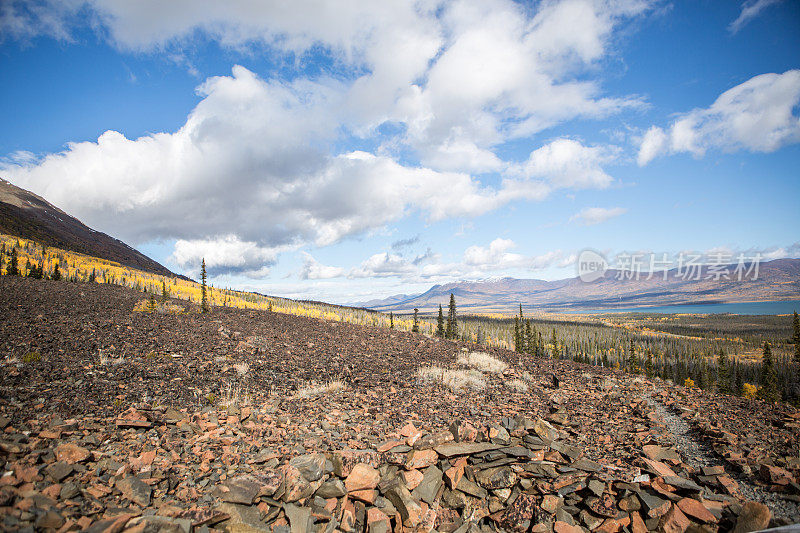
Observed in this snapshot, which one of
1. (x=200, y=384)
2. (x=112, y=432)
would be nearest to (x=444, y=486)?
(x=112, y=432)

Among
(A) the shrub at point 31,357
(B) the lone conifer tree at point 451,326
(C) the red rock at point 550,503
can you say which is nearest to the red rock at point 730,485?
(C) the red rock at point 550,503

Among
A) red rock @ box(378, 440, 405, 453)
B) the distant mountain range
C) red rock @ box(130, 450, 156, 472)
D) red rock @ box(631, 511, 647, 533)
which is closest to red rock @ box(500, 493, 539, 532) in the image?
red rock @ box(631, 511, 647, 533)

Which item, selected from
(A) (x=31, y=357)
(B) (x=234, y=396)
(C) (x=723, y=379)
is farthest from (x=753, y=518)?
(C) (x=723, y=379)

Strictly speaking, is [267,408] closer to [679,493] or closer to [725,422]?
[679,493]

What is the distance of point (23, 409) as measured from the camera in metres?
8.84

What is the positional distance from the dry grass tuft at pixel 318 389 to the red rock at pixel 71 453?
7.33 meters

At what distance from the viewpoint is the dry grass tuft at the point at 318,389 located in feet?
45.9

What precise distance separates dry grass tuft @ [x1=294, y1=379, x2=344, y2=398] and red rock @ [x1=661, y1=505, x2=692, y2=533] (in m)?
11.7

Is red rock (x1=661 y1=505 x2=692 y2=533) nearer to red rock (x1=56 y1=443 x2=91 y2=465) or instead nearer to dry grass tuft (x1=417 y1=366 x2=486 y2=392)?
dry grass tuft (x1=417 y1=366 x2=486 y2=392)

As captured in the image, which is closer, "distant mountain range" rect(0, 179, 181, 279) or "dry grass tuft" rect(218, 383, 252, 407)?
"dry grass tuft" rect(218, 383, 252, 407)

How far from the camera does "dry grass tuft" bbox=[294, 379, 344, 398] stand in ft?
45.9

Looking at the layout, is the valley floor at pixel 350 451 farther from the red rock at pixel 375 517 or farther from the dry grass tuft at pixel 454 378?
the dry grass tuft at pixel 454 378

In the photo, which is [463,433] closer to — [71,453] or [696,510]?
[696,510]

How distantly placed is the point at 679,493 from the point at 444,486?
5.30 meters
